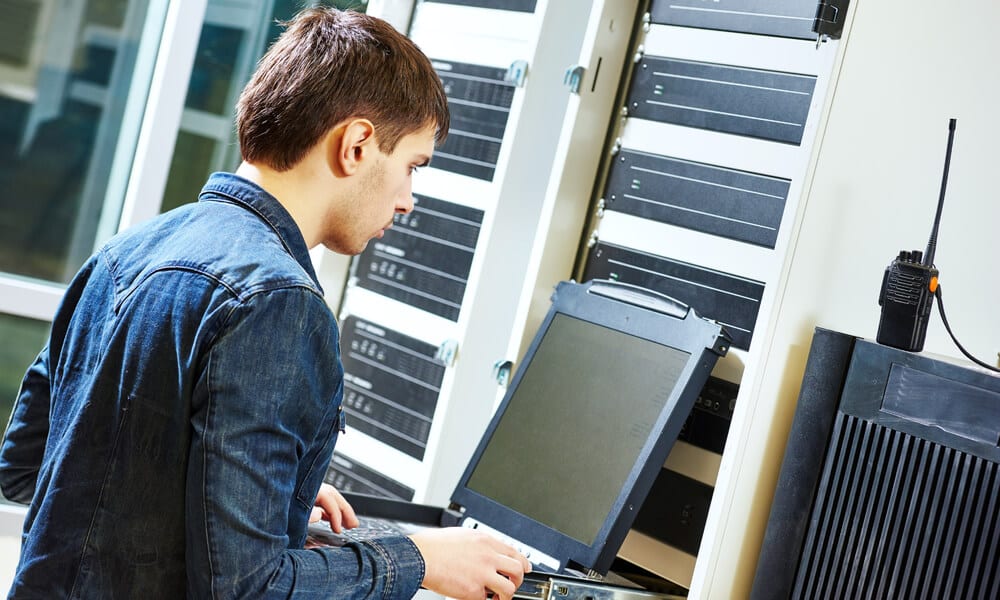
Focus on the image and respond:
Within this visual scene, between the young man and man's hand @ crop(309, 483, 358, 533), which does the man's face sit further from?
man's hand @ crop(309, 483, 358, 533)

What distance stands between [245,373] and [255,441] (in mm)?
54

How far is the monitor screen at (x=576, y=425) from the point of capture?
1.47 metres

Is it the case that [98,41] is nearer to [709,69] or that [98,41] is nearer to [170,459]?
[709,69]

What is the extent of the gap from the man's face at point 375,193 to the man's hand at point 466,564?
30cm

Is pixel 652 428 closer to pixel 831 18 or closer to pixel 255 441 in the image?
pixel 831 18

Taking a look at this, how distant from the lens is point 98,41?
9.09ft

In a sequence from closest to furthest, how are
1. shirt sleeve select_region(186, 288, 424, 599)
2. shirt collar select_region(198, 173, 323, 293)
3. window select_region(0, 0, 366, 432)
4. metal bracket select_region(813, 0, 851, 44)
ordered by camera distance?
→ shirt sleeve select_region(186, 288, 424, 599) → shirt collar select_region(198, 173, 323, 293) → metal bracket select_region(813, 0, 851, 44) → window select_region(0, 0, 366, 432)

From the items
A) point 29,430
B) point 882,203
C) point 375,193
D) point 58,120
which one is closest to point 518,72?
point 882,203

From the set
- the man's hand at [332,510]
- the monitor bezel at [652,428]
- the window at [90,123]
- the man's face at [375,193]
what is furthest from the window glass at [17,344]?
the man's face at [375,193]

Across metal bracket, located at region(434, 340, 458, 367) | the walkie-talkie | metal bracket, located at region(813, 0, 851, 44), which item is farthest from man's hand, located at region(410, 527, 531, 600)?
metal bracket, located at region(434, 340, 458, 367)

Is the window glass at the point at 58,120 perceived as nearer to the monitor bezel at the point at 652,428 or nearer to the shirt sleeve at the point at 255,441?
the monitor bezel at the point at 652,428

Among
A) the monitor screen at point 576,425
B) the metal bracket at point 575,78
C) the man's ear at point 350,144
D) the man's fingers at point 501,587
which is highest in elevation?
the metal bracket at point 575,78

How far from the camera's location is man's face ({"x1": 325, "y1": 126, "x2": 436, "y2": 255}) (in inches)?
38.9

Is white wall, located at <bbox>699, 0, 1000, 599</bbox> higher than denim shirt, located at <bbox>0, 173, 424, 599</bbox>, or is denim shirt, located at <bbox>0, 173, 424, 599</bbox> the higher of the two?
white wall, located at <bbox>699, 0, 1000, 599</bbox>
